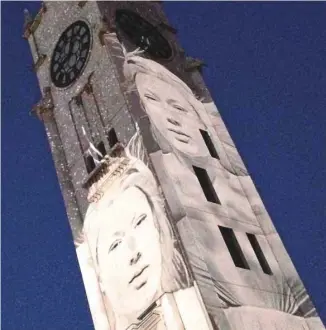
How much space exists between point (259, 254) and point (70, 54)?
974 cm

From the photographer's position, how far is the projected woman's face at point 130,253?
16656 millimetres

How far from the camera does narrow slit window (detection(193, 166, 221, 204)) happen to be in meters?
18.6

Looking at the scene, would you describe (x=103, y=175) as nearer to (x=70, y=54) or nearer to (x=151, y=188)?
(x=151, y=188)

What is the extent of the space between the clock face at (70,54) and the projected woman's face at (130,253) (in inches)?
237

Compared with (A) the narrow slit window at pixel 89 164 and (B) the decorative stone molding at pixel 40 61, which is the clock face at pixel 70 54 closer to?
(B) the decorative stone molding at pixel 40 61

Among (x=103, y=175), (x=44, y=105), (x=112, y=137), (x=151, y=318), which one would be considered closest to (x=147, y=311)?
(x=151, y=318)

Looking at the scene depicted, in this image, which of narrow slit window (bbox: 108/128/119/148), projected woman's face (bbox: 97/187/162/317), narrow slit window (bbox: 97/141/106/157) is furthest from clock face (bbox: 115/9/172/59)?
projected woman's face (bbox: 97/187/162/317)

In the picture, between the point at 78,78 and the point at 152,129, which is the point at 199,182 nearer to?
the point at 152,129

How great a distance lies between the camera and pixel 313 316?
17.5 metres

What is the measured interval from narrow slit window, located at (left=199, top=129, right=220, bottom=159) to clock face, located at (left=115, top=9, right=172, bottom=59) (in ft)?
11.2

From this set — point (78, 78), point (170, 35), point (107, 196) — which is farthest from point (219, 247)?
point (170, 35)

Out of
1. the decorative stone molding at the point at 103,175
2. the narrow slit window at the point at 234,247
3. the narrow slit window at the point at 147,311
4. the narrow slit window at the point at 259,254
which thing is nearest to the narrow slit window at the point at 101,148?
the decorative stone molding at the point at 103,175

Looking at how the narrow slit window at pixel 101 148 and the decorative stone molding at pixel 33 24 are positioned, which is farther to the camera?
the decorative stone molding at pixel 33 24

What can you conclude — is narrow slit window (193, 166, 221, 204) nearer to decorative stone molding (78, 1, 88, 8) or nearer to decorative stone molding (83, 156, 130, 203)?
decorative stone molding (83, 156, 130, 203)
